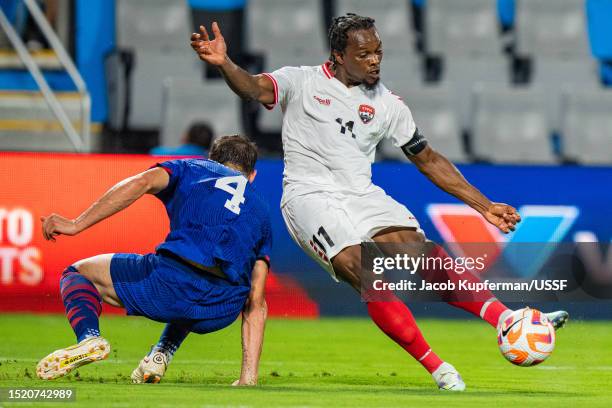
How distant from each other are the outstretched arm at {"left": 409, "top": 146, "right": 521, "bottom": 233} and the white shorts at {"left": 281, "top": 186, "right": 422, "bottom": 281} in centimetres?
30

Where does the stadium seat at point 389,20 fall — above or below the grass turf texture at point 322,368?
above

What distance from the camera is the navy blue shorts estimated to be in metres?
6.42

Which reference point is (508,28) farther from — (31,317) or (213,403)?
(213,403)

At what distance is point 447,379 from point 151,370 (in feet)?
5.15

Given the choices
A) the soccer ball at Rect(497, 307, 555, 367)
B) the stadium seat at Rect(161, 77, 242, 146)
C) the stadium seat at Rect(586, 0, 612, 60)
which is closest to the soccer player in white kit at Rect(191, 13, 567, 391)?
the soccer ball at Rect(497, 307, 555, 367)

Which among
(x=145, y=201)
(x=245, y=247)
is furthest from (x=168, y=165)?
(x=145, y=201)

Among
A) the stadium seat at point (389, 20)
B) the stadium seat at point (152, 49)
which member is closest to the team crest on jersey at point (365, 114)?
the stadium seat at point (152, 49)

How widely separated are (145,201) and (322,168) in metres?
3.64

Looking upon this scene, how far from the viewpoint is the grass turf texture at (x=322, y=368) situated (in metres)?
5.88

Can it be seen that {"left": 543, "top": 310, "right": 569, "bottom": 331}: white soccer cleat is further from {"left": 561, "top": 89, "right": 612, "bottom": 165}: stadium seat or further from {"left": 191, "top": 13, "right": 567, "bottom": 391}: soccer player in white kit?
{"left": 561, "top": 89, "right": 612, "bottom": 165}: stadium seat

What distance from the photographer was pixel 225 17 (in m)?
14.9

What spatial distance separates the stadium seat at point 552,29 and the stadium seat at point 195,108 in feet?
12.7

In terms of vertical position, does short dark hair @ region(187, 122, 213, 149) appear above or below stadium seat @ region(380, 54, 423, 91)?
below

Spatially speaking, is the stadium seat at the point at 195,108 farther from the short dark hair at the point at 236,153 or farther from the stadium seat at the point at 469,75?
the short dark hair at the point at 236,153
